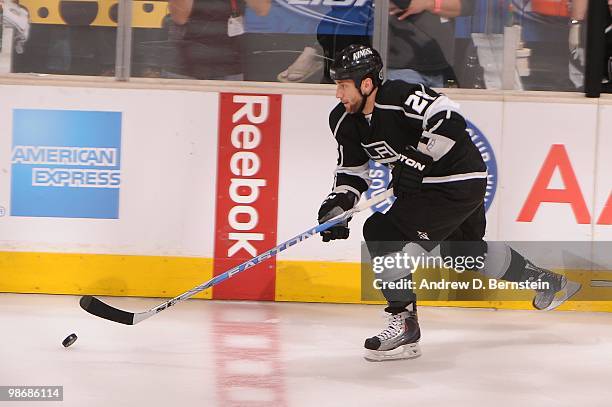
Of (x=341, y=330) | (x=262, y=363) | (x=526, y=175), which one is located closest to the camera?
(x=262, y=363)

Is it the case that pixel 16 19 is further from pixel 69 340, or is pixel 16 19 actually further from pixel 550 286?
pixel 550 286

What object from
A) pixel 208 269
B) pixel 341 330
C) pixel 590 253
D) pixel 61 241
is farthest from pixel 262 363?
pixel 590 253

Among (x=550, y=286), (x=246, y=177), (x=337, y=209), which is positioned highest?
(x=246, y=177)

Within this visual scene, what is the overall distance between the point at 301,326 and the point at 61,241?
1.28m

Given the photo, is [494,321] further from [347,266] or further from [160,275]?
[160,275]

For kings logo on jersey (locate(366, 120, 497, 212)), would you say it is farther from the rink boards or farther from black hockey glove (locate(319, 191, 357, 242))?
black hockey glove (locate(319, 191, 357, 242))

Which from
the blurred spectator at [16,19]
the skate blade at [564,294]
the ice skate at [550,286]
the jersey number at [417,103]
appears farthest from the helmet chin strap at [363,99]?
the blurred spectator at [16,19]

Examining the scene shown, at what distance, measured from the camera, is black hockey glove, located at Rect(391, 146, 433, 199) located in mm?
3893

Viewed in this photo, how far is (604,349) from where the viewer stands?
4312 mm

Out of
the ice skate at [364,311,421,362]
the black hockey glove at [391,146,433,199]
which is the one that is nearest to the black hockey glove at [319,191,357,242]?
the black hockey glove at [391,146,433,199]

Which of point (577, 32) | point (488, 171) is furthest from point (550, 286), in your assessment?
point (577, 32)

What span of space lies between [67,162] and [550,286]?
228 cm

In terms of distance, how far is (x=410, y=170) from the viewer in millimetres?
3895

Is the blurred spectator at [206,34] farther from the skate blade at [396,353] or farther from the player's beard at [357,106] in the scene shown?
the skate blade at [396,353]
